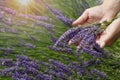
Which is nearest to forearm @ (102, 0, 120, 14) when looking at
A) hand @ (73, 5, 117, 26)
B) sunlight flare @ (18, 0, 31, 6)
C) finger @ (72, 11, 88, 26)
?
hand @ (73, 5, 117, 26)

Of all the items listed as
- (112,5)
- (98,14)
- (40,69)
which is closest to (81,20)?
(98,14)

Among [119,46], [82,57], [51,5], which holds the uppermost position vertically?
[51,5]

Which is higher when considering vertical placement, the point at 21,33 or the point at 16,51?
the point at 21,33

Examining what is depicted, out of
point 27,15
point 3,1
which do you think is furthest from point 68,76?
point 3,1

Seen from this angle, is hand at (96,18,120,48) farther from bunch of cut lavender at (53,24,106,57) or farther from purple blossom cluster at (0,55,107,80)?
purple blossom cluster at (0,55,107,80)

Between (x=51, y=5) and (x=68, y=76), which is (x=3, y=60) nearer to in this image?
(x=68, y=76)

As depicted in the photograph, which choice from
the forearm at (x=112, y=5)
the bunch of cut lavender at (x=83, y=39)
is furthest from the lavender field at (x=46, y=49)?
the forearm at (x=112, y=5)
